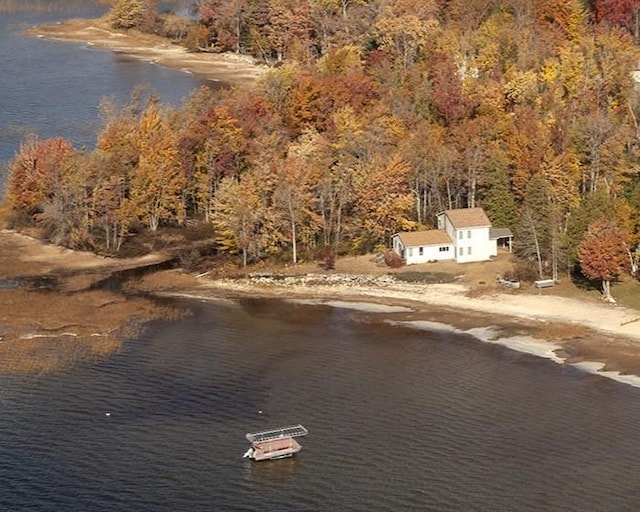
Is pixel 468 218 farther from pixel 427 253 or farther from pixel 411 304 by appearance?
pixel 411 304

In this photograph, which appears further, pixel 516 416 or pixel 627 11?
pixel 627 11

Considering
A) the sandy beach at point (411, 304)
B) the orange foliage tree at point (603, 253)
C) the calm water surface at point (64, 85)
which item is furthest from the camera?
the calm water surface at point (64, 85)

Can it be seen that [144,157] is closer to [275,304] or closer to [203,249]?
[203,249]

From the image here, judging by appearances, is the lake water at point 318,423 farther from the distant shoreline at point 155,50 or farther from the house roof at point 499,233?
the distant shoreline at point 155,50

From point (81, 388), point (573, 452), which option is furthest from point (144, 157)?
point (573, 452)

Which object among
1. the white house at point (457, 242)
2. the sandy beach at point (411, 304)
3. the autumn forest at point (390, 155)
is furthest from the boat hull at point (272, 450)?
the white house at point (457, 242)

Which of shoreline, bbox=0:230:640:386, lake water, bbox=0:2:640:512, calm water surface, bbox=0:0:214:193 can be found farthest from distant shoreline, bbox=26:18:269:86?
lake water, bbox=0:2:640:512

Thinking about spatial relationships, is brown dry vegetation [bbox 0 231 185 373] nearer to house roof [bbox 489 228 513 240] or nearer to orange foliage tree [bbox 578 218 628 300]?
house roof [bbox 489 228 513 240]

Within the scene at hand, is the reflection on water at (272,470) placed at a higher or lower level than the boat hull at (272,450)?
lower
